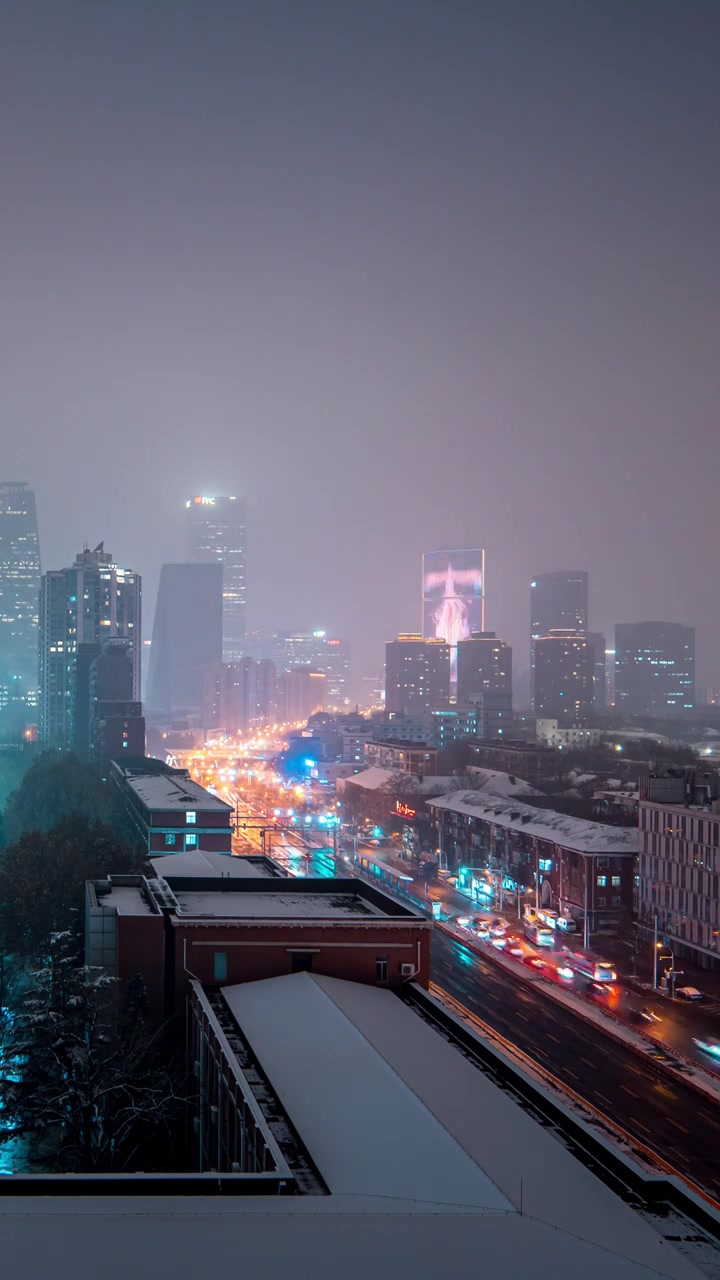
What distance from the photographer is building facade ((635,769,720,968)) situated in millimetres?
33906

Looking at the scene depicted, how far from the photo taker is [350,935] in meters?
20.4

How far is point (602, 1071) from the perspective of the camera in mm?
24047

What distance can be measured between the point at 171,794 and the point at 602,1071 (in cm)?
2919

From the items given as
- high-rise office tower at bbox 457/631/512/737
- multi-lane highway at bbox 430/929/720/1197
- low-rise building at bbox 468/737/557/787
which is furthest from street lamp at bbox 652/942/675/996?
high-rise office tower at bbox 457/631/512/737

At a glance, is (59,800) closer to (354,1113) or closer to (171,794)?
(171,794)

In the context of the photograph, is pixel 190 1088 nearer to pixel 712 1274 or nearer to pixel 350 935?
pixel 350 935

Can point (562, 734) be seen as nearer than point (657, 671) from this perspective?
Yes

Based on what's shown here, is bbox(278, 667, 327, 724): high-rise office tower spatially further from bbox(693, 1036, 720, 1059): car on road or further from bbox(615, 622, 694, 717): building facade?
bbox(693, 1036, 720, 1059): car on road

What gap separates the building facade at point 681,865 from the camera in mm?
33906

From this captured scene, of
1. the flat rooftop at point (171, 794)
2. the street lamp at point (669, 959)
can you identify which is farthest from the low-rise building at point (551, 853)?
the flat rooftop at point (171, 794)

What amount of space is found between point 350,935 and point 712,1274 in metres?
11.4

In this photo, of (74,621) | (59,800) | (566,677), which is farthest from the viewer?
(566,677)

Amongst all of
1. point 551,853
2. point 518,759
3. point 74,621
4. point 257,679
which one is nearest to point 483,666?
point 257,679

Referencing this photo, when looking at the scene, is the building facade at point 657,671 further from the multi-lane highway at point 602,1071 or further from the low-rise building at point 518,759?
the multi-lane highway at point 602,1071
